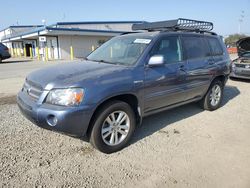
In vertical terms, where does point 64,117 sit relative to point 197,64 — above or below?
below

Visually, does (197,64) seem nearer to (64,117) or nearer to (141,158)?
(141,158)

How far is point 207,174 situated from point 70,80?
2.29 meters

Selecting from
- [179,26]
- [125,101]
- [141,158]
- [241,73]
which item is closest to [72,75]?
[125,101]

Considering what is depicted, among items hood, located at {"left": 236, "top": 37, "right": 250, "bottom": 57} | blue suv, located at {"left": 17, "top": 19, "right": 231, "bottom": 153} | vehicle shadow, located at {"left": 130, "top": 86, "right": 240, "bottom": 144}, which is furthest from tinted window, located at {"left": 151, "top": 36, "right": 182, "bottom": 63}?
hood, located at {"left": 236, "top": 37, "right": 250, "bottom": 57}

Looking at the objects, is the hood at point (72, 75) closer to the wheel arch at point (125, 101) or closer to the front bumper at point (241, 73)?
the wheel arch at point (125, 101)

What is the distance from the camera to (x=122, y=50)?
4641 millimetres

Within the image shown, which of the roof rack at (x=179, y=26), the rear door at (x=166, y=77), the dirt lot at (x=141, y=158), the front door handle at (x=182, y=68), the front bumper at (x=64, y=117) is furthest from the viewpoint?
the roof rack at (x=179, y=26)

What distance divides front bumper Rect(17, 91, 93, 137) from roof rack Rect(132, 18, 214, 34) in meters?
2.73

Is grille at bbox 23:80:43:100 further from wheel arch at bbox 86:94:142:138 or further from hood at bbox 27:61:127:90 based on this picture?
wheel arch at bbox 86:94:142:138

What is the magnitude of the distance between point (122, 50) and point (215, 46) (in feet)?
8.98

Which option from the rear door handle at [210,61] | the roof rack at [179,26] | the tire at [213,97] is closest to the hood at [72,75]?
the roof rack at [179,26]

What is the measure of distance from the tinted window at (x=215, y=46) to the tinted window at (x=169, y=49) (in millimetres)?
1465

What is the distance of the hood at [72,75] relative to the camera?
11.1 feet

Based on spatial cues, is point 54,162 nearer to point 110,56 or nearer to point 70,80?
point 70,80
